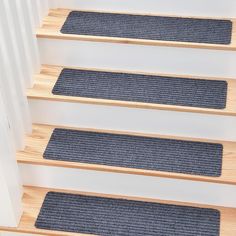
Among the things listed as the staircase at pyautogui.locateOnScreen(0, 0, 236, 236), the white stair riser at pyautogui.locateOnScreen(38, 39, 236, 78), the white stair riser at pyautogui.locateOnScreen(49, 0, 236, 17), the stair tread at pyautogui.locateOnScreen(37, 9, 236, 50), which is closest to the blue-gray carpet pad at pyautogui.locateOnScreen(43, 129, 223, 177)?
the staircase at pyautogui.locateOnScreen(0, 0, 236, 236)

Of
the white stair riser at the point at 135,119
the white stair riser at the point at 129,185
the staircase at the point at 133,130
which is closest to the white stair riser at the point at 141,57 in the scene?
the staircase at the point at 133,130

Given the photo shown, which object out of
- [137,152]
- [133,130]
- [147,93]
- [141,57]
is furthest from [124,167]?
[141,57]

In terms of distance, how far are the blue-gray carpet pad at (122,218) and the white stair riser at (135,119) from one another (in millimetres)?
350

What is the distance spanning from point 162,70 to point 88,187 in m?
0.67

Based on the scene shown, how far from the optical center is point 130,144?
2.57 meters

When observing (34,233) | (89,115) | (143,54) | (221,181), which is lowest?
(34,233)

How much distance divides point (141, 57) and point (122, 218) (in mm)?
769

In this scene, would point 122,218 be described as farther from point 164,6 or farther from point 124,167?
point 164,6

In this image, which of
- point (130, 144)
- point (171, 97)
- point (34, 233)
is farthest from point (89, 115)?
point (34, 233)

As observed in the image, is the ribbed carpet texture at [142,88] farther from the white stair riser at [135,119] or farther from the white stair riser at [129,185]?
the white stair riser at [129,185]

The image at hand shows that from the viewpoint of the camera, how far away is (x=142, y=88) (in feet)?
8.52

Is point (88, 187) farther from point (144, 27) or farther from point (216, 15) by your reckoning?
point (216, 15)

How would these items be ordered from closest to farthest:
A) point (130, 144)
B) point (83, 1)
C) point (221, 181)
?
point (221, 181), point (130, 144), point (83, 1)

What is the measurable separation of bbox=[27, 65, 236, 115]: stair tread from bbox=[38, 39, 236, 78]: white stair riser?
37 millimetres
